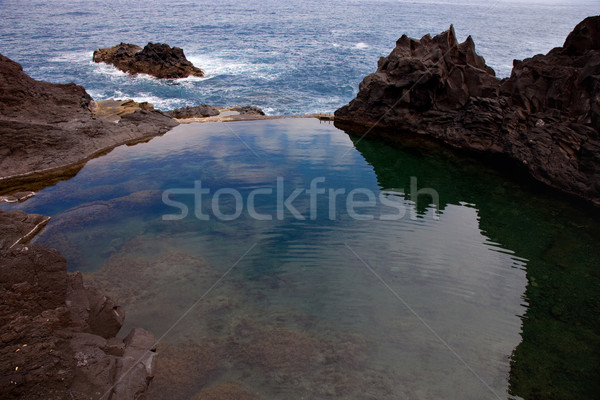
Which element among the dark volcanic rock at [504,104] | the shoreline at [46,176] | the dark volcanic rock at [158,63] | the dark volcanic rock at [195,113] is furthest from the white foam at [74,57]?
the dark volcanic rock at [504,104]

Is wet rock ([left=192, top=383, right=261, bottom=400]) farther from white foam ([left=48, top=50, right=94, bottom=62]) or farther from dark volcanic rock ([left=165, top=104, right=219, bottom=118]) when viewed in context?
white foam ([left=48, top=50, right=94, bottom=62])

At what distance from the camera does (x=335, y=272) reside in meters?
12.4

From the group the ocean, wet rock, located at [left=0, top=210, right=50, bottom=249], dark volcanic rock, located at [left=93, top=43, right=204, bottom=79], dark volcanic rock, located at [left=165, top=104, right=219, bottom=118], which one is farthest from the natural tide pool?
dark volcanic rock, located at [left=93, top=43, right=204, bottom=79]

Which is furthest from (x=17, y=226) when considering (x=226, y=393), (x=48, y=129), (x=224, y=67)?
(x=224, y=67)

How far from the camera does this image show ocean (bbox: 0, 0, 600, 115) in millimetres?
41219

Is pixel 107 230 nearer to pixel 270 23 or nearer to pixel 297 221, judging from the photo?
pixel 297 221

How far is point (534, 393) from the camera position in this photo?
8609 millimetres

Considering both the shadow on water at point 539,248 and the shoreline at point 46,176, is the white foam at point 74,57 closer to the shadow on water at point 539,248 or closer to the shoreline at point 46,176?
the shoreline at point 46,176

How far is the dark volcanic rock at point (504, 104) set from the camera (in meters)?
18.2

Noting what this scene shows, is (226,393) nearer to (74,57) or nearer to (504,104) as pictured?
(504,104)

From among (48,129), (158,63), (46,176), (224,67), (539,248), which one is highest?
(158,63)

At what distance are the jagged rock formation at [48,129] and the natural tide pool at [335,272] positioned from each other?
6.51 ft

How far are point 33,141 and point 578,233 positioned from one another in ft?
88.5

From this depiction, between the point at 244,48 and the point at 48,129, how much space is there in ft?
172
